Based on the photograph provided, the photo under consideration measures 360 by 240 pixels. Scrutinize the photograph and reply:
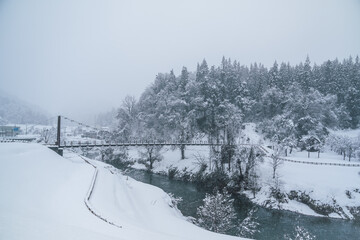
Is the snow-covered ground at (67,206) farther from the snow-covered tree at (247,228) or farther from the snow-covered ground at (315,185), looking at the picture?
the snow-covered ground at (315,185)

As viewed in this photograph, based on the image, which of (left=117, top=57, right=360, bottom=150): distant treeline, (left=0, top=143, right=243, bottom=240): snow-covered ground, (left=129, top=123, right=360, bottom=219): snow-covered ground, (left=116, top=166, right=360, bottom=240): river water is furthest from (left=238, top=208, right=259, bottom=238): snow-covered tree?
(left=117, top=57, right=360, bottom=150): distant treeline

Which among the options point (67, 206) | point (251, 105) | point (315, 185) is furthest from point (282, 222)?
point (251, 105)

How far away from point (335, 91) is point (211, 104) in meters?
37.5

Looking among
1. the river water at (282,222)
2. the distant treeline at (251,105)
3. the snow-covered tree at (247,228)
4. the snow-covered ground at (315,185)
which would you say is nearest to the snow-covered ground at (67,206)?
the snow-covered tree at (247,228)

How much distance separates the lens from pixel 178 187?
3781cm

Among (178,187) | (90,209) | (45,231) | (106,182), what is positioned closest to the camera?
(45,231)

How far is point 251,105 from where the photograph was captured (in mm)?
66312

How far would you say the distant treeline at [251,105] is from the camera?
52344mm

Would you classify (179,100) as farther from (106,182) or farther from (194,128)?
(106,182)

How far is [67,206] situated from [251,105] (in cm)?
6165

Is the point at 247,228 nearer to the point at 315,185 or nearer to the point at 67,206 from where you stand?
the point at 67,206

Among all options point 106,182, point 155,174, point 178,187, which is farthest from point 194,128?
point 106,182

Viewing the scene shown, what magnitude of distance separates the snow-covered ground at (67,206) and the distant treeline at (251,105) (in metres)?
28.9

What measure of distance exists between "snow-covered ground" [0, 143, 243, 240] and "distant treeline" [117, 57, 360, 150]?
28.9 metres
